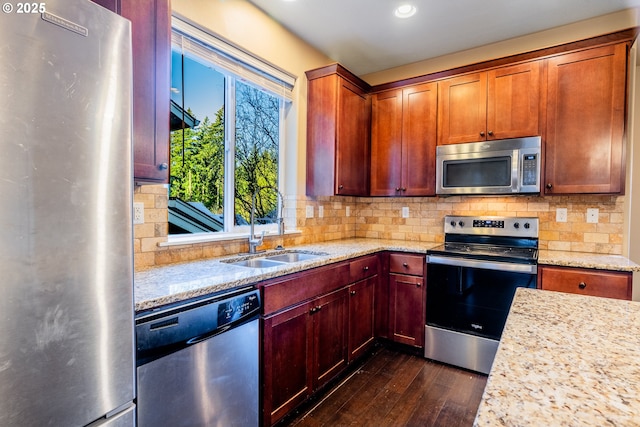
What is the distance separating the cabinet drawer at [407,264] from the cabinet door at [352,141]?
72 centimetres

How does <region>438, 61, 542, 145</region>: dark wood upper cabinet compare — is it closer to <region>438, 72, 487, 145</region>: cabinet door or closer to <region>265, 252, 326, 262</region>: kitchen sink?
<region>438, 72, 487, 145</region>: cabinet door

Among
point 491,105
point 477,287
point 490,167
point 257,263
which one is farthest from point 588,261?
point 257,263

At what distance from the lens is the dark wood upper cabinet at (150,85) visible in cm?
137

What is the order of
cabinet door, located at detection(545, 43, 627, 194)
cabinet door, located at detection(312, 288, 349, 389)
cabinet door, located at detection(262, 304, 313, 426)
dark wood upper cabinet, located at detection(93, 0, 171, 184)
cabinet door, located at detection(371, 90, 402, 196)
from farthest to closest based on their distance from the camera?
cabinet door, located at detection(371, 90, 402, 196) < cabinet door, located at detection(545, 43, 627, 194) < cabinet door, located at detection(312, 288, 349, 389) < cabinet door, located at detection(262, 304, 313, 426) < dark wood upper cabinet, located at detection(93, 0, 171, 184)

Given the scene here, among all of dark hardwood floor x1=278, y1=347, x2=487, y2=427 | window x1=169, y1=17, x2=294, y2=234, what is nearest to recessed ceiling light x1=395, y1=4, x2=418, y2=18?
window x1=169, y1=17, x2=294, y2=234

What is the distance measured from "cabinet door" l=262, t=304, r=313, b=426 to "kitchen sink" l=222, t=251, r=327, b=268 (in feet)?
1.32

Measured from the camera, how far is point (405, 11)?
245cm

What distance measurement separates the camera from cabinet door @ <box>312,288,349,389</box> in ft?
6.79

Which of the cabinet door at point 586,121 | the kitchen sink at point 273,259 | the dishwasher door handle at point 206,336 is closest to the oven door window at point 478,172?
the cabinet door at point 586,121

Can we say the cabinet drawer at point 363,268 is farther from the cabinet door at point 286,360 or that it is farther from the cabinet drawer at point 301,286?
the cabinet door at point 286,360

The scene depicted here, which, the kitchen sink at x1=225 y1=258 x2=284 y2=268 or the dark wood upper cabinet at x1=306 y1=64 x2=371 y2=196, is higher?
the dark wood upper cabinet at x1=306 y1=64 x2=371 y2=196

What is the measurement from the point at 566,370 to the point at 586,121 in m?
2.44

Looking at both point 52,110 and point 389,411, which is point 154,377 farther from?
point 389,411

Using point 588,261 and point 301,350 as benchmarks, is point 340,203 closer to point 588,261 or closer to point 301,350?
point 301,350
